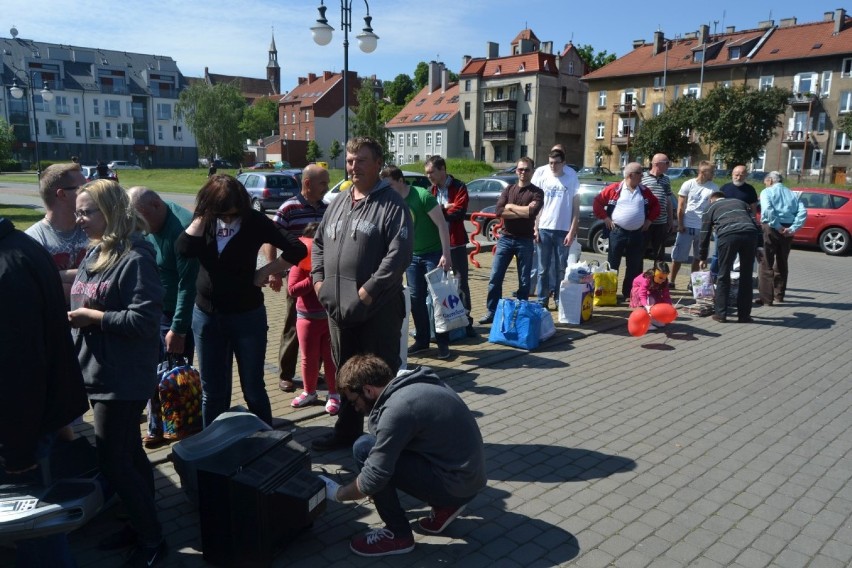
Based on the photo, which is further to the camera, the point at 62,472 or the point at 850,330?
the point at 850,330

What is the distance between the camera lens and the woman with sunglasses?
12.7 feet

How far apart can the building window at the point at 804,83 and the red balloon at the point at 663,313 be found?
5251 centimetres

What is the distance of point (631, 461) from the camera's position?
4.51 metres

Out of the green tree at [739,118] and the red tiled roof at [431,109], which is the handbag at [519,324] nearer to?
the green tree at [739,118]

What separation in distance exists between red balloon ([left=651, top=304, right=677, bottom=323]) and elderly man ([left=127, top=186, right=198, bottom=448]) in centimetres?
534

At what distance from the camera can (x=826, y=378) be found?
637cm

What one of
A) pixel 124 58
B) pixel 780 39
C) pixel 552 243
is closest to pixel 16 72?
pixel 124 58

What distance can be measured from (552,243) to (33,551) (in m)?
6.71

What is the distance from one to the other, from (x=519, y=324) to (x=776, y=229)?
487 cm

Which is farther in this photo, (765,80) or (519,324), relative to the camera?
(765,80)

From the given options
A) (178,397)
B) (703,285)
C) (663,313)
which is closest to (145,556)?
(178,397)

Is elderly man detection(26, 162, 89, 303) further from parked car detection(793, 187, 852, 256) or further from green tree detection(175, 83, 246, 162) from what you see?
green tree detection(175, 83, 246, 162)

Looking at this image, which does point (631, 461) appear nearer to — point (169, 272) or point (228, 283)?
point (228, 283)

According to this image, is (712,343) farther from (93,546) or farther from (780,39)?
(780,39)
